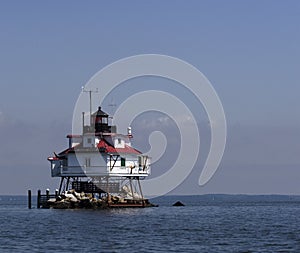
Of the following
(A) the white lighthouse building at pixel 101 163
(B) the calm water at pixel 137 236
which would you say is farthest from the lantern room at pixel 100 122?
(B) the calm water at pixel 137 236

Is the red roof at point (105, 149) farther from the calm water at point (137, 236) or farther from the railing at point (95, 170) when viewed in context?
the calm water at point (137, 236)

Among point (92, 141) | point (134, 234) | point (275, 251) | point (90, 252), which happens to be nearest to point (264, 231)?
point (134, 234)

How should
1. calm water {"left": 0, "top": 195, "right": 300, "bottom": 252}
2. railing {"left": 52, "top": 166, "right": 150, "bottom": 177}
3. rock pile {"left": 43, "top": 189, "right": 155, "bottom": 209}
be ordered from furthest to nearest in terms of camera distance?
1. rock pile {"left": 43, "top": 189, "right": 155, "bottom": 209}
2. railing {"left": 52, "top": 166, "right": 150, "bottom": 177}
3. calm water {"left": 0, "top": 195, "right": 300, "bottom": 252}

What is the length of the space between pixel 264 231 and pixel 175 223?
505 inches

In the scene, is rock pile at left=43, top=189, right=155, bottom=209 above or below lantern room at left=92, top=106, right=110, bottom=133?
below

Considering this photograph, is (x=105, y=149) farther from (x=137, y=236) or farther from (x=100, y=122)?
(x=137, y=236)

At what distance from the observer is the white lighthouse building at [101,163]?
101m

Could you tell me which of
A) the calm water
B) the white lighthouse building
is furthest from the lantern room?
the calm water

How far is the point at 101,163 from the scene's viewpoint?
10069 cm

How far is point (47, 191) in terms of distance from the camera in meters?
108

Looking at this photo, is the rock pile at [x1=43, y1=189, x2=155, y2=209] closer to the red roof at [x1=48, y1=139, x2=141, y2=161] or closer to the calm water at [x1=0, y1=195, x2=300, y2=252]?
the red roof at [x1=48, y1=139, x2=141, y2=161]

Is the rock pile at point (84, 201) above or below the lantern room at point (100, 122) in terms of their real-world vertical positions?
below

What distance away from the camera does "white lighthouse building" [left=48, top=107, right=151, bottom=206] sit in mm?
101062

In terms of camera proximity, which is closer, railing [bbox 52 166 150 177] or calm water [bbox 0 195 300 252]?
calm water [bbox 0 195 300 252]
